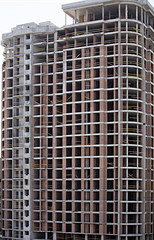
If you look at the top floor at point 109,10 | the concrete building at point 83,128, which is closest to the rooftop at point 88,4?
the top floor at point 109,10

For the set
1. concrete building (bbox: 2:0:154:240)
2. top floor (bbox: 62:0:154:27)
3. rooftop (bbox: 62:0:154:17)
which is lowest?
concrete building (bbox: 2:0:154:240)

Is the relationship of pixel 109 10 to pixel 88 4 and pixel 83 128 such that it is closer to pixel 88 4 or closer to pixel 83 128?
pixel 88 4

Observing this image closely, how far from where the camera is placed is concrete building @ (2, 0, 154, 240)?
61.5 metres

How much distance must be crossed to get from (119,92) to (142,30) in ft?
35.5

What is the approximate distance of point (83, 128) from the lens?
63156 mm

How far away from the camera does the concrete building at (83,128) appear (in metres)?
61.5

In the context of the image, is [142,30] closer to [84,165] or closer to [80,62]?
[80,62]

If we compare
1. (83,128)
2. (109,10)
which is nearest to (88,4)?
(109,10)

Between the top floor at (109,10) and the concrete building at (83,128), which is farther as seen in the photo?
the top floor at (109,10)

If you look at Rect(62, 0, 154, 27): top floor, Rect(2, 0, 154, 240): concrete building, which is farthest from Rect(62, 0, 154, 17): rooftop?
Rect(2, 0, 154, 240): concrete building

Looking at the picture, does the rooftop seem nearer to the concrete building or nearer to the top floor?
the top floor

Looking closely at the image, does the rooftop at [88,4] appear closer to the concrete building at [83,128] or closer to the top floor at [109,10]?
the top floor at [109,10]

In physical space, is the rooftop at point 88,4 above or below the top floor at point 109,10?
above

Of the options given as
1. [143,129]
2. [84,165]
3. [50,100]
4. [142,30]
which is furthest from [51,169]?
[142,30]
